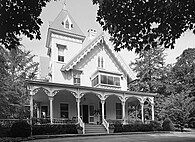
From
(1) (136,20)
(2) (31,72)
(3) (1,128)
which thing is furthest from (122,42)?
(2) (31,72)

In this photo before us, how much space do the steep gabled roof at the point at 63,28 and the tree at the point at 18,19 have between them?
17083 mm

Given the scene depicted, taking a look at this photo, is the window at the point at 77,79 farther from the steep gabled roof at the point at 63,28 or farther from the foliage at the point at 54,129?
the foliage at the point at 54,129

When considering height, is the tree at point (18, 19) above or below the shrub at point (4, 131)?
above

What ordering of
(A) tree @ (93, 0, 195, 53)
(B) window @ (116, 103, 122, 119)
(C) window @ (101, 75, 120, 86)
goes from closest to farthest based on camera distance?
(A) tree @ (93, 0, 195, 53) < (C) window @ (101, 75, 120, 86) < (B) window @ (116, 103, 122, 119)

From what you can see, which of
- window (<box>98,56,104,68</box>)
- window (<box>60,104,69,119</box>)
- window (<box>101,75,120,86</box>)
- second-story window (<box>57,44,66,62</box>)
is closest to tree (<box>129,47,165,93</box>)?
window (<box>101,75,120,86</box>)

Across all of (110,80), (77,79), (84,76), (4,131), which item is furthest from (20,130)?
(110,80)

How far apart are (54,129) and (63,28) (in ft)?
41.2

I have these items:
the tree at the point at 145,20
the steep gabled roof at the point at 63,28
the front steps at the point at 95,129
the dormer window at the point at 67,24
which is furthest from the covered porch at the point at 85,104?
the tree at the point at 145,20

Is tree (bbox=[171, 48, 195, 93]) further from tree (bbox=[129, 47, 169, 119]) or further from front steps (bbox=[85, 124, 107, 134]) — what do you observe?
front steps (bbox=[85, 124, 107, 134])

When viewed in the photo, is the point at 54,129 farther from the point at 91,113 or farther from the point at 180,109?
the point at 180,109

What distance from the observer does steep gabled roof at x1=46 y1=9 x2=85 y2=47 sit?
2393 centimetres

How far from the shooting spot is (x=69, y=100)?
21.9 m

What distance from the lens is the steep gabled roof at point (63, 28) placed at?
78.5 ft

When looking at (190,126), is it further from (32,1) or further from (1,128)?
(32,1)
